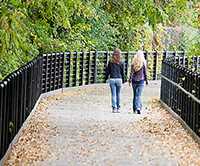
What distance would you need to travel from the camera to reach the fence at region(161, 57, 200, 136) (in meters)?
14.3

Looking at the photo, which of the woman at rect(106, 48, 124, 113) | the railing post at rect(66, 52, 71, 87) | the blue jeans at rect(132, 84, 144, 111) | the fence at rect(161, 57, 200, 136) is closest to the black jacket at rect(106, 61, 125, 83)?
the woman at rect(106, 48, 124, 113)

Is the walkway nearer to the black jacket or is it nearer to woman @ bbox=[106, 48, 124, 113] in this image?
woman @ bbox=[106, 48, 124, 113]

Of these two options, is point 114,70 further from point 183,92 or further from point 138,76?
point 183,92

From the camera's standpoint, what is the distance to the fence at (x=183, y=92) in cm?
1434

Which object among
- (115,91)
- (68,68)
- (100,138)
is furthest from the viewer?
(68,68)

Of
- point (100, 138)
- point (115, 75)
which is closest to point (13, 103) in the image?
point (100, 138)

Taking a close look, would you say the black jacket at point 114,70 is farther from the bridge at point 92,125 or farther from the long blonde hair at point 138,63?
the bridge at point 92,125

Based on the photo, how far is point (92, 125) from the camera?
1577cm

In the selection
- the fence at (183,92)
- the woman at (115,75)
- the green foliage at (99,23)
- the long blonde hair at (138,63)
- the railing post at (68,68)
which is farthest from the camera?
the railing post at (68,68)

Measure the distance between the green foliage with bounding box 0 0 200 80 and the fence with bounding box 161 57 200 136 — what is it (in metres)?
1.14

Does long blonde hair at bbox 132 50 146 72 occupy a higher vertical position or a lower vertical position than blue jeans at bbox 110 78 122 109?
higher

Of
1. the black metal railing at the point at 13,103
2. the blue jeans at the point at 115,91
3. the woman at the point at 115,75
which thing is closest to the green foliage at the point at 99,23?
the black metal railing at the point at 13,103

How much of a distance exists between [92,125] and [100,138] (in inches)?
81.4

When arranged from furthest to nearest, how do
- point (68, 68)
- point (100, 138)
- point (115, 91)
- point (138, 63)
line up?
point (68, 68) < point (115, 91) < point (138, 63) < point (100, 138)
